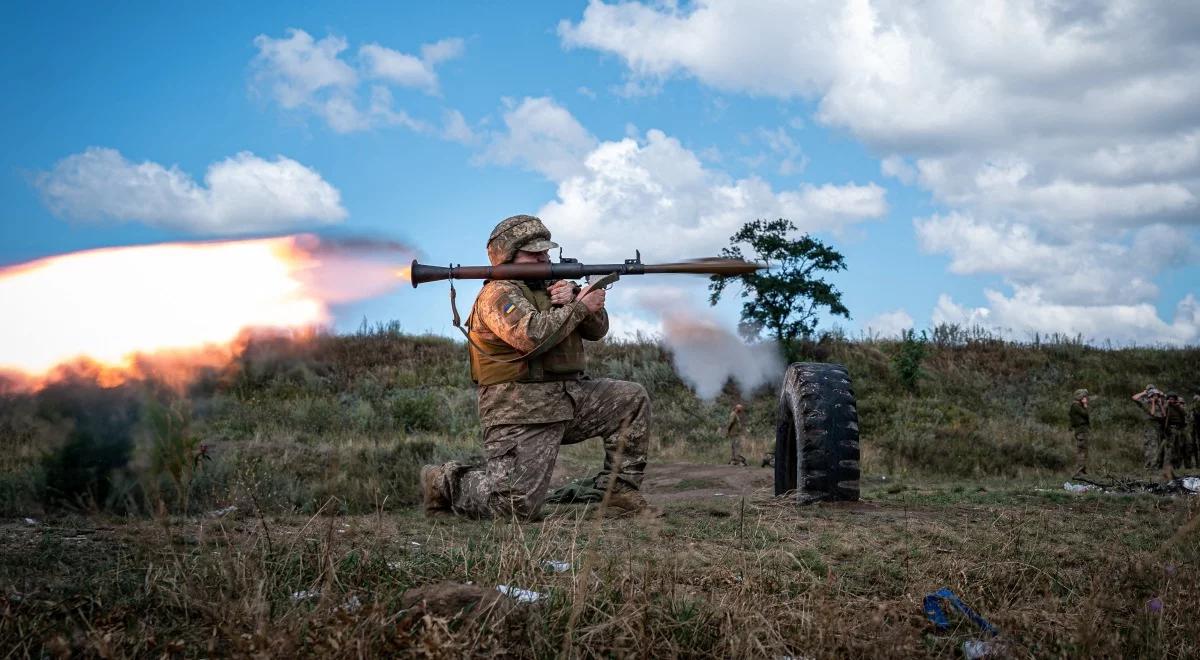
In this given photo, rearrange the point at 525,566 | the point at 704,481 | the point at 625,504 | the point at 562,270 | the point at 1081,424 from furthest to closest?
1. the point at 1081,424
2. the point at 704,481
3. the point at 562,270
4. the point at 625,504
5. the point at 525,566

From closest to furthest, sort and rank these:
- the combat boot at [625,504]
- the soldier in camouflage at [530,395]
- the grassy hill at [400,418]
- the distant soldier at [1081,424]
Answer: the soldier in camouflage at [530,395] → the combat boot at [625,504] → the grassy hill at [400,418] → the distant soldier at [1081,424]

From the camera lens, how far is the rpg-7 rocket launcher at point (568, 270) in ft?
24.1

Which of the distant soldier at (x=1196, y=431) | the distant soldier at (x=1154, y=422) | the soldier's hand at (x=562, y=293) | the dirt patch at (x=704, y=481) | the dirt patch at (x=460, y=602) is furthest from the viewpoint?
the distant soldier at (x=1196, y=431)

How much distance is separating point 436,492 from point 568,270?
198 centimetres

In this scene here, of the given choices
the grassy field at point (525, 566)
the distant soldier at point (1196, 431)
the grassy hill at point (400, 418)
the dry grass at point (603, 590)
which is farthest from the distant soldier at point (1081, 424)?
the dry grass at point (603, 590)

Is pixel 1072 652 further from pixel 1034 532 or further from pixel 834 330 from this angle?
pixel 834 330

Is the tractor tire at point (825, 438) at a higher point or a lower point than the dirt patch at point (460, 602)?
higher

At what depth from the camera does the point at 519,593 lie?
12.7ft

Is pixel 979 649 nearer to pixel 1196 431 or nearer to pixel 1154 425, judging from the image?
pixel 1154 425

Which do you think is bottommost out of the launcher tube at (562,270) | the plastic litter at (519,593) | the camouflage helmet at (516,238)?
the plastic litter at (519,593)

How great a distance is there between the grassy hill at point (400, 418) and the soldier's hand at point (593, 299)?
7.17ft

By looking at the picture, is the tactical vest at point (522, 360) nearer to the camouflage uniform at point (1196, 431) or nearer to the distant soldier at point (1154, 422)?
the distant soldier at point (1154, 422)

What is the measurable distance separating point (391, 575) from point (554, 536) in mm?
1004

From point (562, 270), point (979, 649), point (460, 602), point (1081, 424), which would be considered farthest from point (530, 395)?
point (1081, 424)
